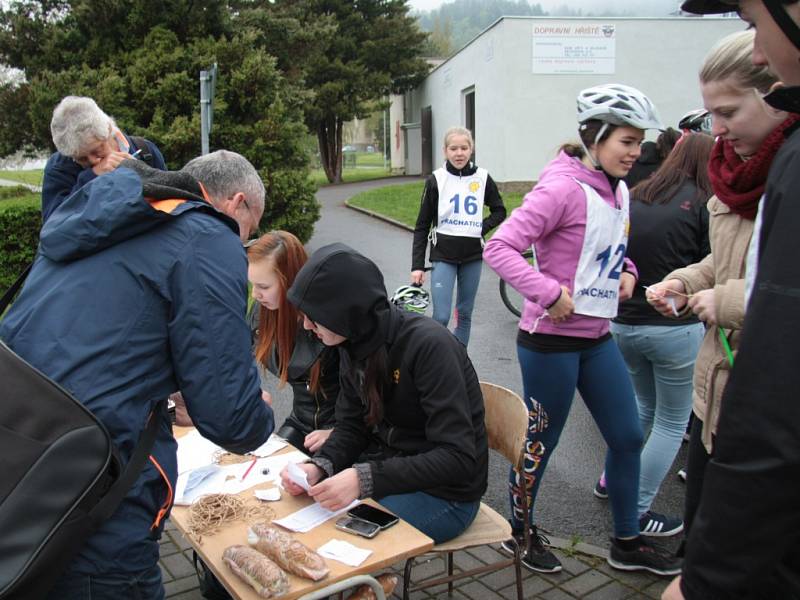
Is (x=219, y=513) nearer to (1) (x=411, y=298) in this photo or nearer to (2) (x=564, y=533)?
(1) (x=411, y=298)

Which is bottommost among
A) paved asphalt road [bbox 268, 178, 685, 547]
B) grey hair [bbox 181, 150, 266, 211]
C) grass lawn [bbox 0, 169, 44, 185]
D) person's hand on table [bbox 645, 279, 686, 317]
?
paved asphalt road [bbox 268, 178, 685, 547]

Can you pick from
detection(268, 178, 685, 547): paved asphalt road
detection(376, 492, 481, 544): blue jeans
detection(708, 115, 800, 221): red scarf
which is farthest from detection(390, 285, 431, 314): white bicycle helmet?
detection(708, 115, 800, 221): red scarf

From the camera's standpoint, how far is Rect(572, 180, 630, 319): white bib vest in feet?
9.66

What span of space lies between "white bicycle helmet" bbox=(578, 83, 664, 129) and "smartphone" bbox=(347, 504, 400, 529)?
5.69 feet

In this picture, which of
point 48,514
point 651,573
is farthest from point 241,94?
point 48,514

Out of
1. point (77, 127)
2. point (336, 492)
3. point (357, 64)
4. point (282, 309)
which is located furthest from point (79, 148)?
point (357, 64)

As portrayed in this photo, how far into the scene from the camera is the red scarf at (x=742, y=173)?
185 cm

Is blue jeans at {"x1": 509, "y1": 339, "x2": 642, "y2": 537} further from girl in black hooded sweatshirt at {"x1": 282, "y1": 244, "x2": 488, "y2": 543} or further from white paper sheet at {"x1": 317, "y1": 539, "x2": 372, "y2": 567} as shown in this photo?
white paper sheet at {"x1": 317, "y1": 539, "x2": 372, "y2": 567}

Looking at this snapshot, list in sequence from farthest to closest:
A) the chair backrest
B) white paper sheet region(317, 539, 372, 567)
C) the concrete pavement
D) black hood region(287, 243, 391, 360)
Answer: the concrete pavement → the chair backrest → black hood region(287, 243, 391, 360) → white paper sheet region(317, 539, 372, 567)

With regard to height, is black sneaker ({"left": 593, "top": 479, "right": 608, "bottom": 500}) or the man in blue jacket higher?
the man in blue jacket

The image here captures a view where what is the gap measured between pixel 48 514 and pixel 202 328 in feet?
1.67

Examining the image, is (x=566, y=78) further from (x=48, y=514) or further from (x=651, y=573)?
(x=48, y=514)

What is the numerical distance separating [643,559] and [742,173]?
2.01 metres

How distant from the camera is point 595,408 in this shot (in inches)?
123
